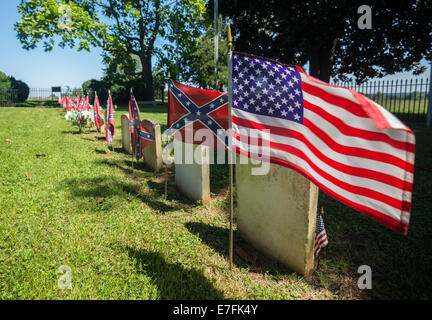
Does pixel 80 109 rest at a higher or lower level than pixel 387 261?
higher

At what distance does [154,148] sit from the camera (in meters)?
6.48

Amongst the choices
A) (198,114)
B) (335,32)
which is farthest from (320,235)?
(335,32)

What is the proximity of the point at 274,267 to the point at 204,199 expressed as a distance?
2045 millimetres

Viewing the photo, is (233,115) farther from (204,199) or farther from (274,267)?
(204,199)

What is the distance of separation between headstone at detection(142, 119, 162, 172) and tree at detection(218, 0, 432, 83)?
853 cm

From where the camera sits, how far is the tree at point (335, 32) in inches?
414

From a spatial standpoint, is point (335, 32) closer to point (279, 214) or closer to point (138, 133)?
point (138, 133)

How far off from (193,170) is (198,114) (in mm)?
1493

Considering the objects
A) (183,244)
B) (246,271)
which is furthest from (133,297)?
(246,271)

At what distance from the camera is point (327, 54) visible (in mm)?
13336

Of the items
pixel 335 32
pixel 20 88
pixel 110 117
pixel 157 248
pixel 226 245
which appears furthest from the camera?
pixel 20 88

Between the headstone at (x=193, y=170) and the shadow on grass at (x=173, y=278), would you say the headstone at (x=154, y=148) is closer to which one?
the headstone at (x=193, y=170)

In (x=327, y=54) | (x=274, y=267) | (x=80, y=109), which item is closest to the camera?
(x=274, y=267)
